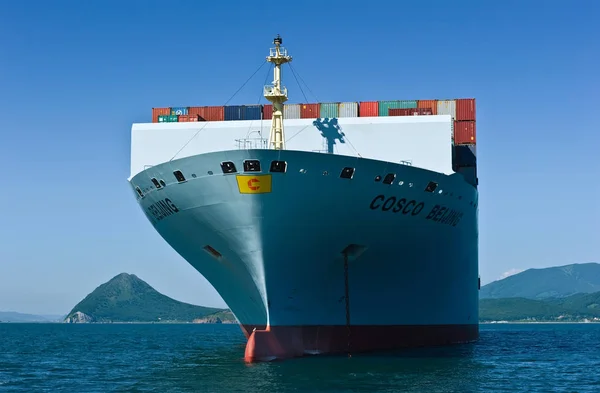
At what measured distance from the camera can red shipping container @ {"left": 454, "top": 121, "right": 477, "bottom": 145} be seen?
36344 millimetres

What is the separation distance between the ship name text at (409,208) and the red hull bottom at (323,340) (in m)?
4.64

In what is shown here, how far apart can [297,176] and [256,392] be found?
7.58m

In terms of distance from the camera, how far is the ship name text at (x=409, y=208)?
27.6 m

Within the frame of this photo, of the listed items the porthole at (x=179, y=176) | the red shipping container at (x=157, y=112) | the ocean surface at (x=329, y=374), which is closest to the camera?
the ocean surface at (x=329, y=374)

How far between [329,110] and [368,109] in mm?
1697

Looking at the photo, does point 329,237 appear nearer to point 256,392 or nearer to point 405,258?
point 405,258

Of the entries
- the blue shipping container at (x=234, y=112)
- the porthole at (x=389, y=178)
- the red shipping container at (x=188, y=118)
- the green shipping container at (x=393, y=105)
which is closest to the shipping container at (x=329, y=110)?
→ the green shipping container at (x=393, y=105)

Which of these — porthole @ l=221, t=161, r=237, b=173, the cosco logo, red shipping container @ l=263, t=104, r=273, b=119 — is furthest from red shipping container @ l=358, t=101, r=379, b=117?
porthole @ l=221, t=161, r=237, b=173

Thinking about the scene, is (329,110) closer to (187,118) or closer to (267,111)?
(267,111)

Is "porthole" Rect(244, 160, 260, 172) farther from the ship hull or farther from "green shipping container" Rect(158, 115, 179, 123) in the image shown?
"green shipping container" Rect(158, 115, 179, 123)

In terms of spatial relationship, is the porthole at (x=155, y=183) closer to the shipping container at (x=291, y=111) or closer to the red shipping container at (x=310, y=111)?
the shipping container at (x=291, y=111)

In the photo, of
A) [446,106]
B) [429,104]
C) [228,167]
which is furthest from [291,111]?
[228,167]

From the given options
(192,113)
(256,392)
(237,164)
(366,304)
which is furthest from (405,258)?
(192,113)

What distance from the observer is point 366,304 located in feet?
97.8
